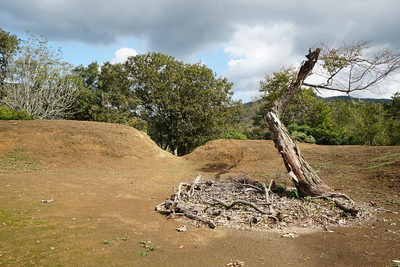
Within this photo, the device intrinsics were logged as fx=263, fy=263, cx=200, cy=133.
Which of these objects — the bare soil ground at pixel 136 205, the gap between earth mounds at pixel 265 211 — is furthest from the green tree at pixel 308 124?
the gap between earth mounds at pixel 265 211

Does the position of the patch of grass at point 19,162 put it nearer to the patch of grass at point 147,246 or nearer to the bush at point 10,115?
the bush at point 10,115

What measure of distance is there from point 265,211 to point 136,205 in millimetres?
3454

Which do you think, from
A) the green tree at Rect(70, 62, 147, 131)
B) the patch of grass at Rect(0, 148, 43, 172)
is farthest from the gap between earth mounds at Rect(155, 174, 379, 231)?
the green tree at Rect(70, 62, 147, 131)

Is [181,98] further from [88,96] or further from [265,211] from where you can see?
[265,211]

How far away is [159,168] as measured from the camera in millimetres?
14219

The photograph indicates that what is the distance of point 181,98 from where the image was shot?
21609mm

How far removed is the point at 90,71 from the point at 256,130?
19.3 metres

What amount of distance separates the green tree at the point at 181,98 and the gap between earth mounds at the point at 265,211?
1429 cm

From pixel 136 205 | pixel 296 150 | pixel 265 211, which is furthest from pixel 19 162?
pixel 296 150

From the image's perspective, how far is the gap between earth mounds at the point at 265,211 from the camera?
5.76 m

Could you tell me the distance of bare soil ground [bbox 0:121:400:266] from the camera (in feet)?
13.6

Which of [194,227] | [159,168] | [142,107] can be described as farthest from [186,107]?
[194,227]

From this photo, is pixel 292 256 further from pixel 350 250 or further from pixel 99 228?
pixel 99 228

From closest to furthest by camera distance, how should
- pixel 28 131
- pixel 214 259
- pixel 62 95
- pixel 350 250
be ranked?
pixel 214 259 < pixel 350 250 < pixel 28 131 < pixel 62 95
